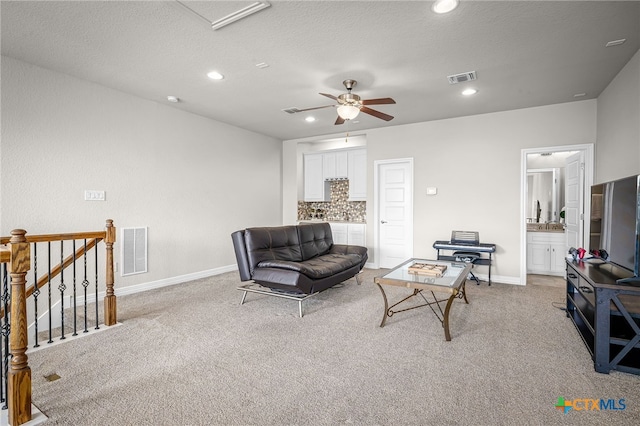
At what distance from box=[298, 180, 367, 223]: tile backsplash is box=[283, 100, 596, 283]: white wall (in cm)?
135

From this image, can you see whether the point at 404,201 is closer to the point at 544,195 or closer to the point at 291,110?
the point at 291,110

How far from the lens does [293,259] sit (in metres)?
4.12

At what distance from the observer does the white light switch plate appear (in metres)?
3.78

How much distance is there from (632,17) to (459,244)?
10.4 feet

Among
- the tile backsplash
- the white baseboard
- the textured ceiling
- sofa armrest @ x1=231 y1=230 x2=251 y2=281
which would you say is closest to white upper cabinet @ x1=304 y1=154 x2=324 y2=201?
the tile backsplash

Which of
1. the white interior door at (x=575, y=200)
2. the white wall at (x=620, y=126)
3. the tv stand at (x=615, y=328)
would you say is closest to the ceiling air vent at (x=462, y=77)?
the white wall at (x=620, y=126)

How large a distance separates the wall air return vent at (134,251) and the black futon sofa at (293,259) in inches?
61.6

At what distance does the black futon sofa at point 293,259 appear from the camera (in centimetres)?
341

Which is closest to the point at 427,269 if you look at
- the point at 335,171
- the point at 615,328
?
the point at 615,328

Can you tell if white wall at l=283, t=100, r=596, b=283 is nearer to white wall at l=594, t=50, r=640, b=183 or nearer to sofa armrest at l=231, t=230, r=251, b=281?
white wall at l=594, t=50, r=640, b=183

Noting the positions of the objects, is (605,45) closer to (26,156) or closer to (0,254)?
(0,254)

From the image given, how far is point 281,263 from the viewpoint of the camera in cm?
351

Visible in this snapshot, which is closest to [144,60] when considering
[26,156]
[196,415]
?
[26,156]

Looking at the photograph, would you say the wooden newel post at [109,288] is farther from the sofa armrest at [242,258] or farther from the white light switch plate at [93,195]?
the sofa armrest at [242,258]
